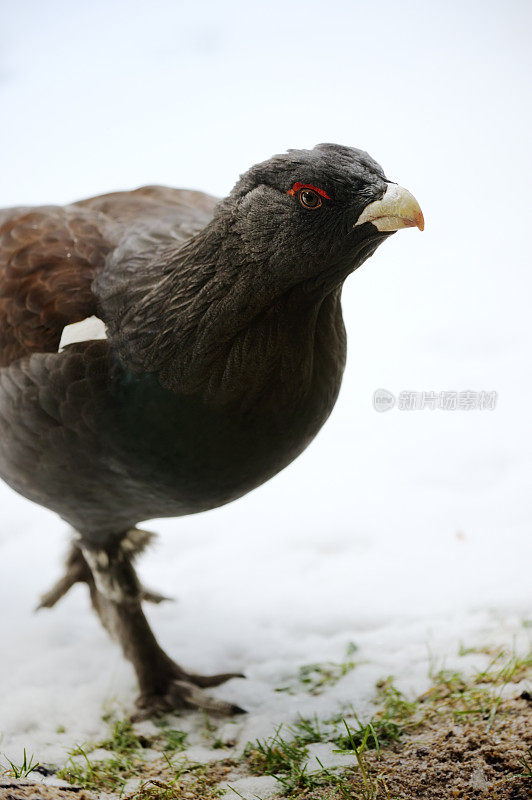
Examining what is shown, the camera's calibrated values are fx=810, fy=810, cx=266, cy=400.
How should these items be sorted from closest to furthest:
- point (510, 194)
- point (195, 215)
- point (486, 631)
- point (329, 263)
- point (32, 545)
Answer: point (329, 263)
point (195, 215)
point (486, 631)
point (32, 545)
point (510, 194)

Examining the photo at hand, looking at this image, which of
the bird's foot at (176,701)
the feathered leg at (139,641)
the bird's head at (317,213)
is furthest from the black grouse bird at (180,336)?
the bird's foot at (176,701)

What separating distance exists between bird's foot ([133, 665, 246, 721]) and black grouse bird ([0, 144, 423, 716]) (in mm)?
877

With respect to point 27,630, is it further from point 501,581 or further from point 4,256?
point 501,581

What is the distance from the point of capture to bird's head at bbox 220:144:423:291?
2.32 metres

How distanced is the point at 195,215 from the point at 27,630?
2.36 m

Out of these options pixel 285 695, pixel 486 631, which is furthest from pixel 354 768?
pixel 486 631

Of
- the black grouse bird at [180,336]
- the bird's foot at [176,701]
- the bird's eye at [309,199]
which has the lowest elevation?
the bird's foot at [176,701]

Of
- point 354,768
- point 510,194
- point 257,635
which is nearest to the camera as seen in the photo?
point 354,768

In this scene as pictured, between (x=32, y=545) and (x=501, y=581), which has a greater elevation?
(x=32, y=545)

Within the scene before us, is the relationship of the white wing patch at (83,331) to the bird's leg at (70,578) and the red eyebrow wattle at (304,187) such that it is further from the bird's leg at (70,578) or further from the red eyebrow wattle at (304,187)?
the bird's leg at (70,578)

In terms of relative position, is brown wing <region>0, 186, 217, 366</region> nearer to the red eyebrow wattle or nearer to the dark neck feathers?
the dark neck feathers

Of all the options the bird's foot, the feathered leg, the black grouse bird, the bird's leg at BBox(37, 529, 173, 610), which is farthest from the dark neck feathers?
the bird's leg at BBox(37, 529, 173, 610)

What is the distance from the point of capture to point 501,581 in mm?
4227

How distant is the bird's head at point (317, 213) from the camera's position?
7.61 feet
